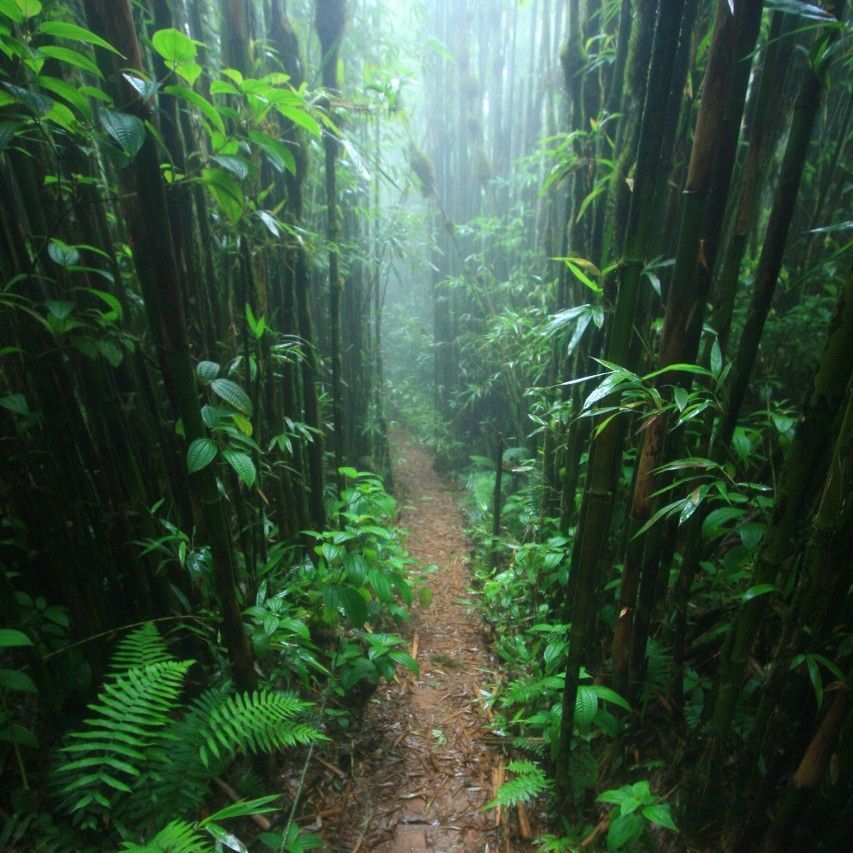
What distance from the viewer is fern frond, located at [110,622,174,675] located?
1219 millimetres

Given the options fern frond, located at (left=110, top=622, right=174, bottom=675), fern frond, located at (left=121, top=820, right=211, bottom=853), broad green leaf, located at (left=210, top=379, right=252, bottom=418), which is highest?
broad green leaf, located at (left=210, top=379, right=252, bottom=418)

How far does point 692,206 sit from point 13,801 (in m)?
2.13

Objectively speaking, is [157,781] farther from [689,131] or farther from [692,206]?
[689,131]

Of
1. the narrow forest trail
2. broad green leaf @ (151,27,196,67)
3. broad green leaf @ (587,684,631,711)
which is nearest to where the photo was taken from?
broad green leaf @ (151,27,196,67)

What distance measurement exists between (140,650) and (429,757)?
1.50 metres

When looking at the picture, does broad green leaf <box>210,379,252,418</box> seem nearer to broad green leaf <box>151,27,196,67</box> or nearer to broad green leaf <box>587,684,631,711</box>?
broad green leaf <box>151,27,196,67</box>

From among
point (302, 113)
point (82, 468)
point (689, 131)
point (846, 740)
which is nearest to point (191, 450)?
point (82, 468)

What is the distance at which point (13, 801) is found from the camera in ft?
3.32

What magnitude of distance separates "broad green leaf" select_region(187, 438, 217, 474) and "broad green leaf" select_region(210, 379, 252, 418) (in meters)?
0.15

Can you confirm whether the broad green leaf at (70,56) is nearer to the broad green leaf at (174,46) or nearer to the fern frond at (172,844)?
the broad green leaf at (174,46)

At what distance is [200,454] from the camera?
104cm

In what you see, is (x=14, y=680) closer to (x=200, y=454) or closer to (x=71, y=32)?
(x=200, y=454)

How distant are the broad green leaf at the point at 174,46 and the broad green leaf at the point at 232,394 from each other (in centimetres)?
69

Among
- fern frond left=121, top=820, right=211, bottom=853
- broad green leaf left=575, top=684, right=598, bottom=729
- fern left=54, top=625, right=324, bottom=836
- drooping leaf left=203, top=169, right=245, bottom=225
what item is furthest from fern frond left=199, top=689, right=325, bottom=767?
drooping leaf left=203, top=169, right=245, bottom=225
